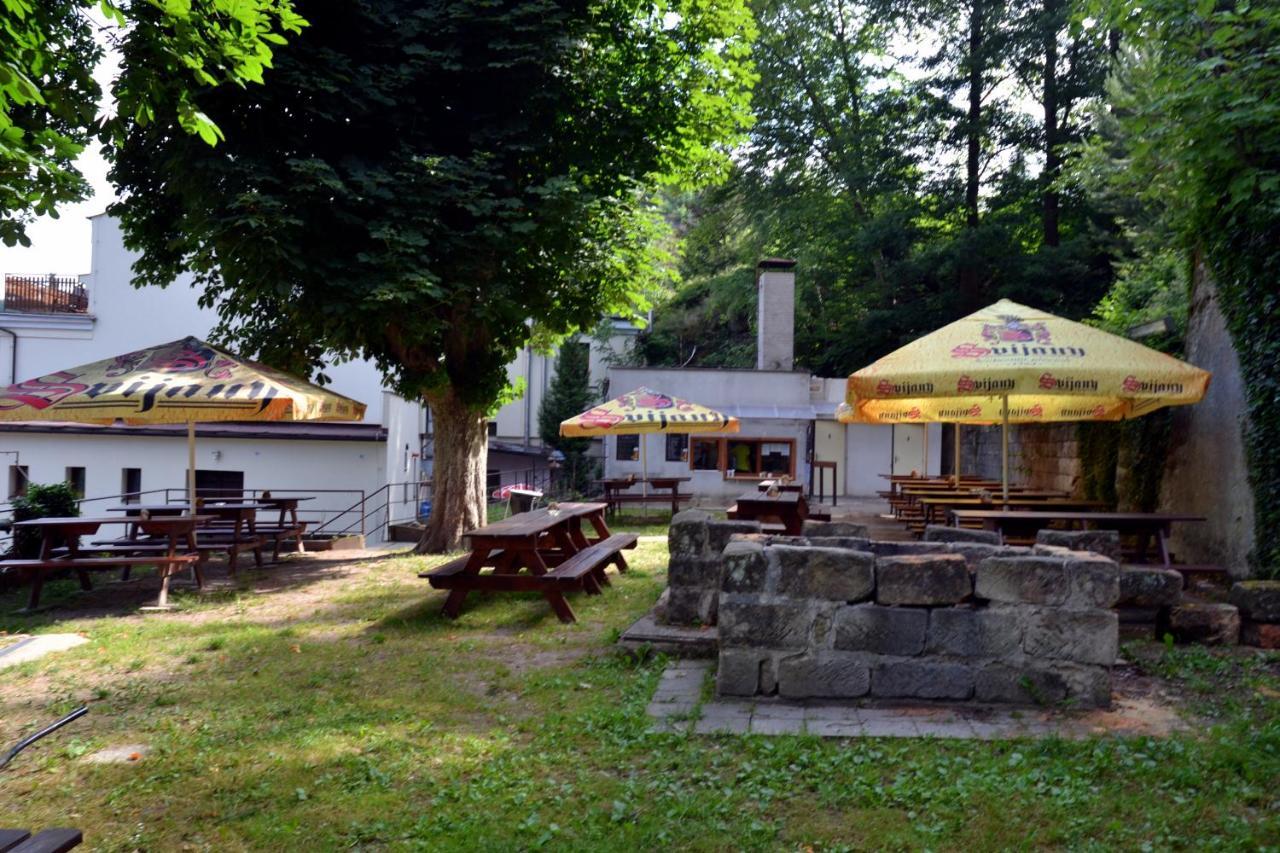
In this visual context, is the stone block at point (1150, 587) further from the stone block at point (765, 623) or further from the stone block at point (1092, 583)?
the stone block at point (765, 623)

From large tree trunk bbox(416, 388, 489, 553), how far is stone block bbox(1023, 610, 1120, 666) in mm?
8514

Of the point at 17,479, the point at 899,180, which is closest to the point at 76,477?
the point at 17,479

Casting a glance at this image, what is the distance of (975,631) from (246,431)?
16194 mm

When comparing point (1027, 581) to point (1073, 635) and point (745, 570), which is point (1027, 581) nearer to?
point (1073, 635)

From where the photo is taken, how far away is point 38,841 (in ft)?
8.11

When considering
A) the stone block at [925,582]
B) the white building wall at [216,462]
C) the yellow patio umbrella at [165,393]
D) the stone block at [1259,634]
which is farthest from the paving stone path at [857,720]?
the white building wall at [216,462]

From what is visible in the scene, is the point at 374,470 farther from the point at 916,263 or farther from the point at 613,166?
the point at 916,263

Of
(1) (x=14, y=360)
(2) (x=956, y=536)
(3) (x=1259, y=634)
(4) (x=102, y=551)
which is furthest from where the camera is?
(1) (x=14, y=360)

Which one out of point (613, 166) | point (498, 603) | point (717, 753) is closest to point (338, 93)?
point (613, 166)

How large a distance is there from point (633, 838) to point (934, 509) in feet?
30.7

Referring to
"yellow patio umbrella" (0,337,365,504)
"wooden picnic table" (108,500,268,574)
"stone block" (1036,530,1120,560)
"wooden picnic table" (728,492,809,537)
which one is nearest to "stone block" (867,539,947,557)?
"stone block" (1036,530,1120,560)

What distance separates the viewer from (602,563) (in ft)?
28.8

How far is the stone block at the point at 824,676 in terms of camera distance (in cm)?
530

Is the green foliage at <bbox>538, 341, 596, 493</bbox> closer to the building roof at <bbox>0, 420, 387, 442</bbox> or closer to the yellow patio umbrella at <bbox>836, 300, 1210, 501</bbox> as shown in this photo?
the building roof at <bbox>0, 420, 387, 442</bbox>
